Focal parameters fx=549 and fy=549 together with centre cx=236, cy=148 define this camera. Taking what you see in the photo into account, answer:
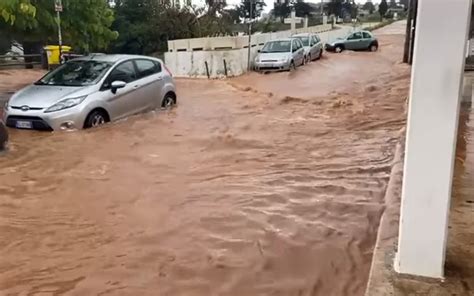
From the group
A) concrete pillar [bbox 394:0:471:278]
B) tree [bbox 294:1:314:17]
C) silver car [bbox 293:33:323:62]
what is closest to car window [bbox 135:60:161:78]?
concrete pillar [bbox 394:0:471:278]

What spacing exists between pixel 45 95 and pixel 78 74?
3.33 feet

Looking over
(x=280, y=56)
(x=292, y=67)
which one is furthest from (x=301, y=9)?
(x=280, y=56)

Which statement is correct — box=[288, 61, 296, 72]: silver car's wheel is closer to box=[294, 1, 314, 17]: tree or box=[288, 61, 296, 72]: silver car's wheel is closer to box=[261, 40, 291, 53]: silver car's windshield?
box=[261, 40, 291, 53]: silver car's windshield

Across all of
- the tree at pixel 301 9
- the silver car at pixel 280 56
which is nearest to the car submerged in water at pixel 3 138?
the silver car at pixel 280 56

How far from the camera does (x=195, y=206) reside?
19.3 ft

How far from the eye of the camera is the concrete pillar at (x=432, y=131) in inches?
116

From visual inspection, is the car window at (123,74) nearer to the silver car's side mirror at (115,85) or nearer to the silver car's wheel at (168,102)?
the silver car's side mirror at (115,85)

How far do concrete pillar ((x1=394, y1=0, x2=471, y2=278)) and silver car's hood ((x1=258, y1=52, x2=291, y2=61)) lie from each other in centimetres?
2226

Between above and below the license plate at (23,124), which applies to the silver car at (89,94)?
above

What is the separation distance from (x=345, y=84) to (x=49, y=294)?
18554 mm

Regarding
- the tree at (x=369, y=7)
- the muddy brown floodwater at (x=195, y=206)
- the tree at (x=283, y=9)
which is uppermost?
the tree at (x=369, y=7)

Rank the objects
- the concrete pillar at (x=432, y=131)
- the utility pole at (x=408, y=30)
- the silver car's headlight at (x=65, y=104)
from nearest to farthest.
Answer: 1. the concrete pillar at (x=432, y=131)
2. the silver car's headlight at (x=65, y=104)
3. the utility pole at (x=408, y=30)

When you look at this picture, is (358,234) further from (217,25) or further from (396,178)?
(217,25)

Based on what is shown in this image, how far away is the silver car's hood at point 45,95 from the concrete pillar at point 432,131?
289 inches
